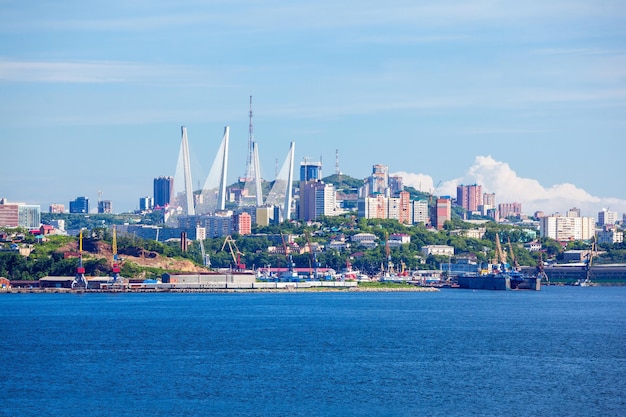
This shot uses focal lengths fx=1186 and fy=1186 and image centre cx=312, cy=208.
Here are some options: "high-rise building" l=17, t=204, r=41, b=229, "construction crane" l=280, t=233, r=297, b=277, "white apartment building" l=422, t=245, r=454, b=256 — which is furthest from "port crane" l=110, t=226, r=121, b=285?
"high-rise building" l=17, t=204, r=41, b=229

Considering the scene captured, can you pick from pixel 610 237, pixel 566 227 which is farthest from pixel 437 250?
pixel 566 227

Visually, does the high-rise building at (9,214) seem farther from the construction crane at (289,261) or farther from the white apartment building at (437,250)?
the white apartment building at (437,250)

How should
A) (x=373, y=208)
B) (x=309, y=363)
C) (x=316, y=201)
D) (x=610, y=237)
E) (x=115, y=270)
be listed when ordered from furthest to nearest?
(x=316, y=201) → (x=373, y=208) → (x=610, y=237) → (x=115, y=270) → (x=309, y=363)

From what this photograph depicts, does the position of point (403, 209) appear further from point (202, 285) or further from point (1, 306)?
point (1, 306)

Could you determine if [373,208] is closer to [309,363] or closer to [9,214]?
[9,214]

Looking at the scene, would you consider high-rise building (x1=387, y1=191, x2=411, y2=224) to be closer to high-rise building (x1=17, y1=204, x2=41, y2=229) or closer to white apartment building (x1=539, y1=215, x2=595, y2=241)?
white apartment building (x1=539, y1=215, x2=595, y2=241)

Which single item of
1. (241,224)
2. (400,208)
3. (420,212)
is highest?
(400,208)

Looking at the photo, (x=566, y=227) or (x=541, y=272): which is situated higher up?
(x=566, y=227)

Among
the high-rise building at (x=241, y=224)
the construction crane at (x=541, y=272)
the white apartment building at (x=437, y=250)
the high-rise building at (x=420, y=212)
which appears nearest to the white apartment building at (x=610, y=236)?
the high-rise building at (x=420, y=212)

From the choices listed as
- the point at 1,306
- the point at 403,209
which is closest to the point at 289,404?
the point at 1,306
